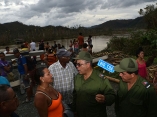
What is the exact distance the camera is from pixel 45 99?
1.98 metres

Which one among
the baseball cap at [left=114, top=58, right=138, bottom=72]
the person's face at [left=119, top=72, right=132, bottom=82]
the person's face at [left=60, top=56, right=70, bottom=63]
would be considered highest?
the baseball cap at [left=114, top=58, right=138, bottom=72]

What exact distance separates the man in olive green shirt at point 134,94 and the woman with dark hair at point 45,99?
0.94m

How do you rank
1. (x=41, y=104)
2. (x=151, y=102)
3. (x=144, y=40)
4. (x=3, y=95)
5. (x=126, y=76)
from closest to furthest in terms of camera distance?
(x=3, y=95) → (x=41, y=104) → (x=151, y=102) → (x=126, y=76) → (x=144, y=40)

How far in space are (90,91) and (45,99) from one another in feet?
2.29

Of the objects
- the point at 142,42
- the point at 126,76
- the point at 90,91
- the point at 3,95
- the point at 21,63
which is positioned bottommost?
the point at 142,42

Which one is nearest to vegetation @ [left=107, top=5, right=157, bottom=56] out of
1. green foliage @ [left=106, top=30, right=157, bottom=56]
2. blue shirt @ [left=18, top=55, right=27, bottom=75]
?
green foliage @ [left=106, top=30, right=157, bottom=56]

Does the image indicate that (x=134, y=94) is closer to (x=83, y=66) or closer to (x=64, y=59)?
(x=83, y=66)

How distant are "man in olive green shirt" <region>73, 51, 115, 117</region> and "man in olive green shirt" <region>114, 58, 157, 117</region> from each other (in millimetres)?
207

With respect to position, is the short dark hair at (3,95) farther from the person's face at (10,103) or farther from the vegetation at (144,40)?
the vegetation at (144,40)

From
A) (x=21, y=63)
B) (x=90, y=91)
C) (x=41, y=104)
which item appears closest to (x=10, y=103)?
(x=41, y=104)

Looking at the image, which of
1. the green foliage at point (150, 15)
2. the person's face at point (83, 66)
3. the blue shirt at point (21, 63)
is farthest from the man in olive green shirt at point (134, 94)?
the green foliage at point (150, 15)

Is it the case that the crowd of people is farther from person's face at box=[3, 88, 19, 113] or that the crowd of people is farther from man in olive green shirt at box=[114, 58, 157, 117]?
person's face at box=[3, 88, 19, 113]

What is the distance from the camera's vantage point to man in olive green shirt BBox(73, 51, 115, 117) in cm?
233

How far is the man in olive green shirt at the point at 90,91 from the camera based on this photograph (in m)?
2.33
